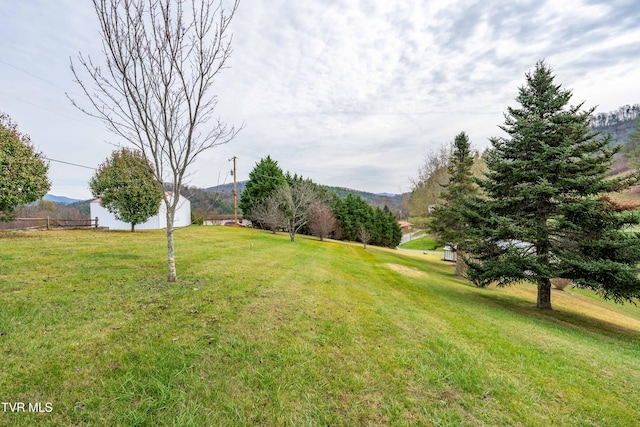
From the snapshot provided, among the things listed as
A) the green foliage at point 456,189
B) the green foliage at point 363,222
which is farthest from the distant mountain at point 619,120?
the green foliage at point 456,189

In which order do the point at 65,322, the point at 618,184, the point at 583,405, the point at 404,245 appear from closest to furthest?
the point at 583,405, the point at 65,322, the point at 618,184, the point at 404,245

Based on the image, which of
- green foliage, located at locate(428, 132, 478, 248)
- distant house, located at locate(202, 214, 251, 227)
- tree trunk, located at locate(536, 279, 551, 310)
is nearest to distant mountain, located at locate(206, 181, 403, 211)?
distant house, located at locate(202, 214, 251, 227)

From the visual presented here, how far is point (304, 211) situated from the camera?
28.6 m

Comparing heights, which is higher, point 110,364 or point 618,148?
point 618,148

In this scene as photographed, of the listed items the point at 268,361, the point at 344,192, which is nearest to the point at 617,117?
the point at 344,192

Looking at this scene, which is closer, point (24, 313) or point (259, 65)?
point (24, 313)

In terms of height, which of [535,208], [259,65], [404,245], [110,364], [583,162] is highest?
[259,65]

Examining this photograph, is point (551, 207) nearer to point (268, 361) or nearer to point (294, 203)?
point (268, 361)

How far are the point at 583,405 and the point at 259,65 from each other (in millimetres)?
13397

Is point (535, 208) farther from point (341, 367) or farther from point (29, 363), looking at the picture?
point (29, 363)

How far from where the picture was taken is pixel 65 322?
399 centimetres

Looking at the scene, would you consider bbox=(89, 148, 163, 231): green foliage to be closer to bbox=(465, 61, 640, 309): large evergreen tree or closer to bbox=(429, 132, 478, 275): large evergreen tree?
bbox=(429, 132, 478, 275): large evergreen tree

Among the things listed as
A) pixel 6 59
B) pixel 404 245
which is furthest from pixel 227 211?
pixel 6 59

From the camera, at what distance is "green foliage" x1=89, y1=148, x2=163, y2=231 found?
61.1ft
